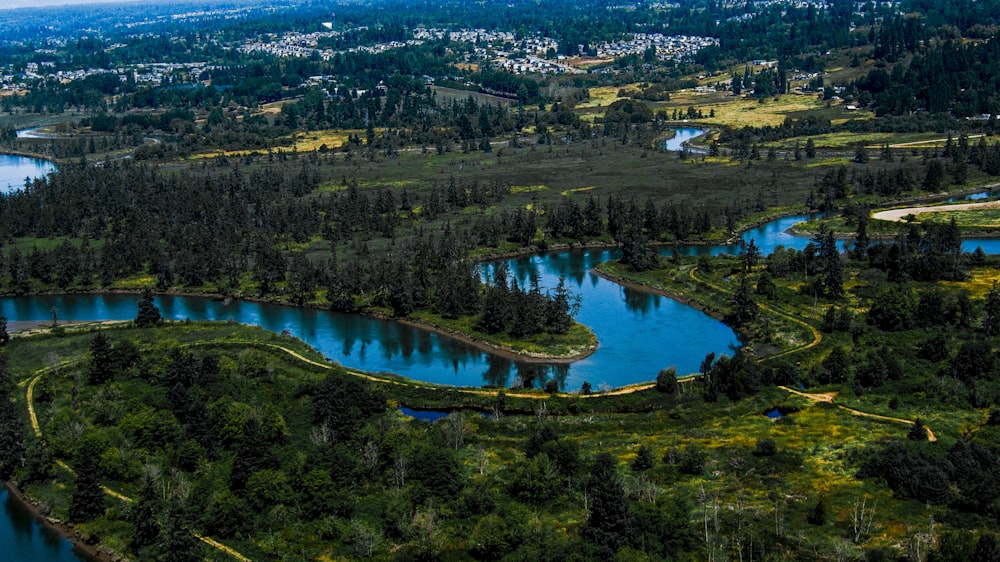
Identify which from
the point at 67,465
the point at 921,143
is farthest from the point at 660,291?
the point at 921,143

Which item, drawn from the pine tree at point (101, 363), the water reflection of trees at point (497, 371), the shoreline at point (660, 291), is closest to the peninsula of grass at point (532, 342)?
the water reflection of trees at point (497, 371)

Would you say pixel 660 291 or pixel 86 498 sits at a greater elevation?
pixel 86 498

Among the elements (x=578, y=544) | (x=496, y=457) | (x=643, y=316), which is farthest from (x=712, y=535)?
(x=643, y=316)

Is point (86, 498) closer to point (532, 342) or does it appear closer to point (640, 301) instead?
point (532, 342)

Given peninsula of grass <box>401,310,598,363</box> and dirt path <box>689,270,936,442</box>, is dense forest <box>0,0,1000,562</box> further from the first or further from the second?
peninsula of grass <box>401,310,598,363</box>

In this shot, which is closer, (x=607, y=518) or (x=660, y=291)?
(x=607, y=518)

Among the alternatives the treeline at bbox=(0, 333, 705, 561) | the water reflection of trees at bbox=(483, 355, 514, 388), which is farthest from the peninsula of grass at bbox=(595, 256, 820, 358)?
the treeline at bbox=(0, 333, 705, 561)
